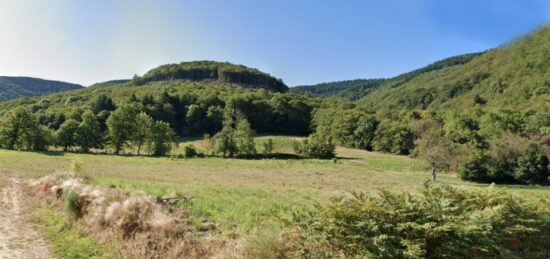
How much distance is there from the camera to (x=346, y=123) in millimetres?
105188

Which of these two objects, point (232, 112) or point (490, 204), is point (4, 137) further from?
point (490, 204)

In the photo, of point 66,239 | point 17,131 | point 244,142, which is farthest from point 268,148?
point 66,239

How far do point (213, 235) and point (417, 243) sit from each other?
5.94m

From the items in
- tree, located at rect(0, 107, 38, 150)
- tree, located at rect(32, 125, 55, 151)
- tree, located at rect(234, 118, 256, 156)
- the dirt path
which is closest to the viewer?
the dirt path

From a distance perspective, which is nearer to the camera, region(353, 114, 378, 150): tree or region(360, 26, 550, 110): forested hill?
region(353, 114, 378, 150): tree

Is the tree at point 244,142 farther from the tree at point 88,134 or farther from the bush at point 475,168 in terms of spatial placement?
the bush at point 475,168

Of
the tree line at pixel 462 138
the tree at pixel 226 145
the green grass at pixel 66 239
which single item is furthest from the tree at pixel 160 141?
the green grass at pixel 66 239

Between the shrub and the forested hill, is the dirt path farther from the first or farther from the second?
the forested hill

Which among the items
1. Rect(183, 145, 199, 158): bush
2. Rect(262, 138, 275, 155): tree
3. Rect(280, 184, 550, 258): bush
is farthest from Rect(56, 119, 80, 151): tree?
Rect(280, 184, 550, 258): bush

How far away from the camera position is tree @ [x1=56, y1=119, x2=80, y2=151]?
7500cm

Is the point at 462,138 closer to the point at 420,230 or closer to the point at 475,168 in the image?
the point at 475,168

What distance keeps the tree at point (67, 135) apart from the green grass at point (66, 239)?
6584cm

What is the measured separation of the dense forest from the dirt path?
49.2m

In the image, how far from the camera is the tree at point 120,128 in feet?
256
